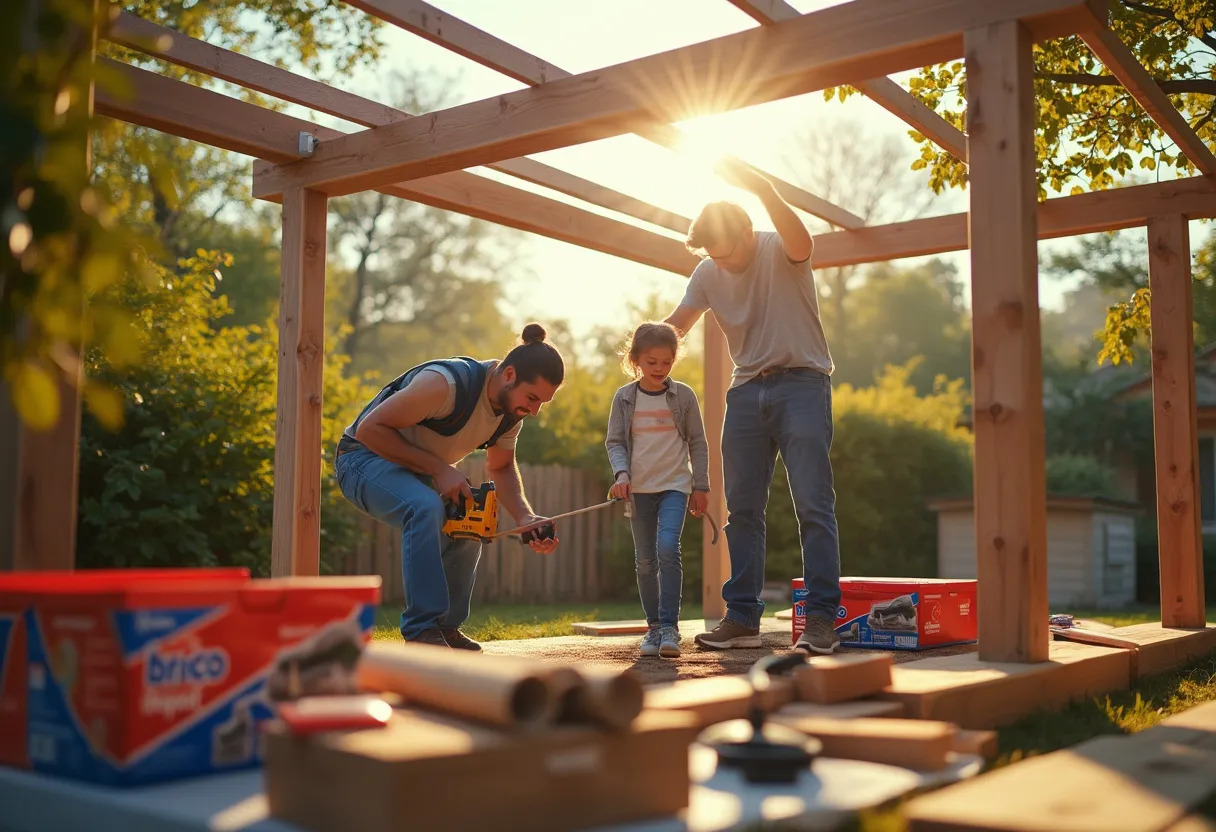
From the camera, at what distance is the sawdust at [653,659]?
12.6ft

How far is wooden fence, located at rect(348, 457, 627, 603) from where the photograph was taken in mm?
11078

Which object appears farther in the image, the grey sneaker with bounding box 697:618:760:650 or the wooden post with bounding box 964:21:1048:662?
the grey sneaker with bounding box 697:618:760:650

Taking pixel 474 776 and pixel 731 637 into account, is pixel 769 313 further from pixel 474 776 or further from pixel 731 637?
pixel 474 776

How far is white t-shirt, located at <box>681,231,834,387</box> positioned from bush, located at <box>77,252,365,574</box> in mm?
4500

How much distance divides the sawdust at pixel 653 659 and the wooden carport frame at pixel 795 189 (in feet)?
2.96

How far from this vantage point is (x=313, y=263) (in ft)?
16.8

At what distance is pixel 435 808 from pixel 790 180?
5416mm

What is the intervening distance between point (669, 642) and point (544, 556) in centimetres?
730

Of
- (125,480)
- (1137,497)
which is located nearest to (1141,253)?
(1137,497)

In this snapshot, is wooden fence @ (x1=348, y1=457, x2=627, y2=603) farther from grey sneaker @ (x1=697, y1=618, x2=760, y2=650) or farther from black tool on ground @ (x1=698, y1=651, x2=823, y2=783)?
black tool on ground @ (x1=698, y1=651, x2=823, y2=783)

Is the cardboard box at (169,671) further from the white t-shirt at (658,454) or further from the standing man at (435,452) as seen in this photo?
the white t-shirt at (658,454)

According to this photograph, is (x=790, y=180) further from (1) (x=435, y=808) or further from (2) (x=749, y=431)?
(1) (x=435, y=808)

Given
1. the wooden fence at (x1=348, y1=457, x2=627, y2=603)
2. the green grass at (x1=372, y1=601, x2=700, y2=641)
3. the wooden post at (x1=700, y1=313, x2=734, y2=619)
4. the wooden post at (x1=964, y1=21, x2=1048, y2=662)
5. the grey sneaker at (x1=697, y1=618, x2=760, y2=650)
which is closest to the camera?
the wooden post at (x1=964, y1=21, x2=1048, y2=662)

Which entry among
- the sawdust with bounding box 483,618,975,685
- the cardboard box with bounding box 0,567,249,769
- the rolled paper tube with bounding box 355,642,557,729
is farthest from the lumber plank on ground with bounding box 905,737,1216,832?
the cardboard box with bounding box 0,567,249,769
